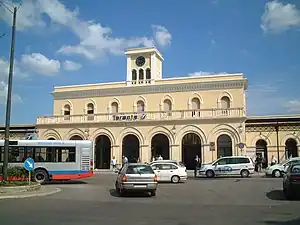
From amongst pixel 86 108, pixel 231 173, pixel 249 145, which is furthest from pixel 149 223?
pixel 86 108

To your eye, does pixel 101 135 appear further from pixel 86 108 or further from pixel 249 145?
pixel 249 145

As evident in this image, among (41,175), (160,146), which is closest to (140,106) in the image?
(160,146)

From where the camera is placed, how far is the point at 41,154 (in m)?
23.5

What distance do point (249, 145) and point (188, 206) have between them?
2767 cm

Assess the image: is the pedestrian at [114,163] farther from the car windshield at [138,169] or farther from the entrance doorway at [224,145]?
the car windshield at [138,169]

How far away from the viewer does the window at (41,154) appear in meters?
23.3

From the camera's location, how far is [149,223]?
30.1ft

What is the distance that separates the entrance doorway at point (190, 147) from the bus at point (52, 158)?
15.2 m

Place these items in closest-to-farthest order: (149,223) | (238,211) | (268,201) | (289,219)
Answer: (149,223) < (289,219) < (238,211) < (268,201)

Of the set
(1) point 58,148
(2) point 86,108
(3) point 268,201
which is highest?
(2) point 86,108

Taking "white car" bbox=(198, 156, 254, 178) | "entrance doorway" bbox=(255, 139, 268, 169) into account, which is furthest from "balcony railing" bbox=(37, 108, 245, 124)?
"white car" bbox=(198, 156, 254, 178)

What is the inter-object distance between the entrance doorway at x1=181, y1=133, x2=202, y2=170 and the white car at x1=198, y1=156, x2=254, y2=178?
25.1ft

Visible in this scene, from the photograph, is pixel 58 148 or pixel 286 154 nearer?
pixel 58 148

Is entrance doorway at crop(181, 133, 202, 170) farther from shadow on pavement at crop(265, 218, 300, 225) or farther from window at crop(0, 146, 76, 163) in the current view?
shadow on pavement at crop(265, 218, 300, 225)
